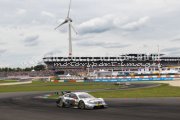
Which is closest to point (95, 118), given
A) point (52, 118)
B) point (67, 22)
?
point (52, 118)

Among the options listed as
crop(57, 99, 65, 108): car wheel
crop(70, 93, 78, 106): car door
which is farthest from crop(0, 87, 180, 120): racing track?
crop(57, 99, 65, 108): car wheel

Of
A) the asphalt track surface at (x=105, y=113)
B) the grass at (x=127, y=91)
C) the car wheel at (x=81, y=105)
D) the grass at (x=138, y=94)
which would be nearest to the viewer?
the asphalt track surface at (x=105, y=113)

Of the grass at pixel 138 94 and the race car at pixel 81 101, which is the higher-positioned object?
the race car at pixel 81 101

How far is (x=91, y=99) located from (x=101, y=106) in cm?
93

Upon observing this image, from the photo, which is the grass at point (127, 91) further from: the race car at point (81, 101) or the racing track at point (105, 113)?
the racing track at point (105, 113)

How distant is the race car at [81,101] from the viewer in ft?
85.6

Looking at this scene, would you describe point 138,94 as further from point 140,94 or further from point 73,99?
point 73,99

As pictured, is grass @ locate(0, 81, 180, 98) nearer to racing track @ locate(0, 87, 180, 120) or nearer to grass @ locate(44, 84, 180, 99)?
grass @ locate(44, 84, 180, 99)

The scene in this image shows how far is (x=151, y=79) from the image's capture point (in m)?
94.6

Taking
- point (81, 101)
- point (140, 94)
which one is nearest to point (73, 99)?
point (81, 101)

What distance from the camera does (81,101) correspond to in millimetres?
27047

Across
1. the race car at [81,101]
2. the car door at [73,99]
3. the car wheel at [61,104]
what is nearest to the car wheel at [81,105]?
the race car at [81,101]

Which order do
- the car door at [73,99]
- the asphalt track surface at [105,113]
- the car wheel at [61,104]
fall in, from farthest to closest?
the car wheel at [61,104] < the car door at [73,99] < the asphalt track surface at [105,113]

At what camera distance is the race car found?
26.1m
